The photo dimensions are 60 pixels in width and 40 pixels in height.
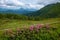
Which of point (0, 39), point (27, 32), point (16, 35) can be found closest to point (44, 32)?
point (27, 32)

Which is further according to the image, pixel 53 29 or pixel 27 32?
pixel 53 29

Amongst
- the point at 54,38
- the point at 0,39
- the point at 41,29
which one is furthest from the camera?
the point at 41,29

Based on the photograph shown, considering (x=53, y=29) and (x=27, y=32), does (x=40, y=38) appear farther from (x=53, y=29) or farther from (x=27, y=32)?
(x=53, y=29)

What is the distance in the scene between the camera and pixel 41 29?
35156 mm

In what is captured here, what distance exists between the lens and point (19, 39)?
31578 millimetres

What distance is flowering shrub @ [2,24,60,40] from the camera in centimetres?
3183

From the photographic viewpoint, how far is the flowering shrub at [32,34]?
1253 inches

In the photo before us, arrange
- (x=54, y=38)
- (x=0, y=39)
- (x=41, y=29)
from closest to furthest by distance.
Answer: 1. (x=0, y=39)
2. (x=54, y=38)
3. (x=41, y=29)

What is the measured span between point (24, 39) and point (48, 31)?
5476mm

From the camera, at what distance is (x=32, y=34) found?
32.8 meters

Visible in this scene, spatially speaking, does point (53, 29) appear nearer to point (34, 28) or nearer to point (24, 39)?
point (34, 28)

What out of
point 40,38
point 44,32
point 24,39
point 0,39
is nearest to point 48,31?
point 44,32

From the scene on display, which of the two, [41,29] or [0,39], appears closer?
[0,39]

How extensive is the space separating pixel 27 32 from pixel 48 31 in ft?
13.5
